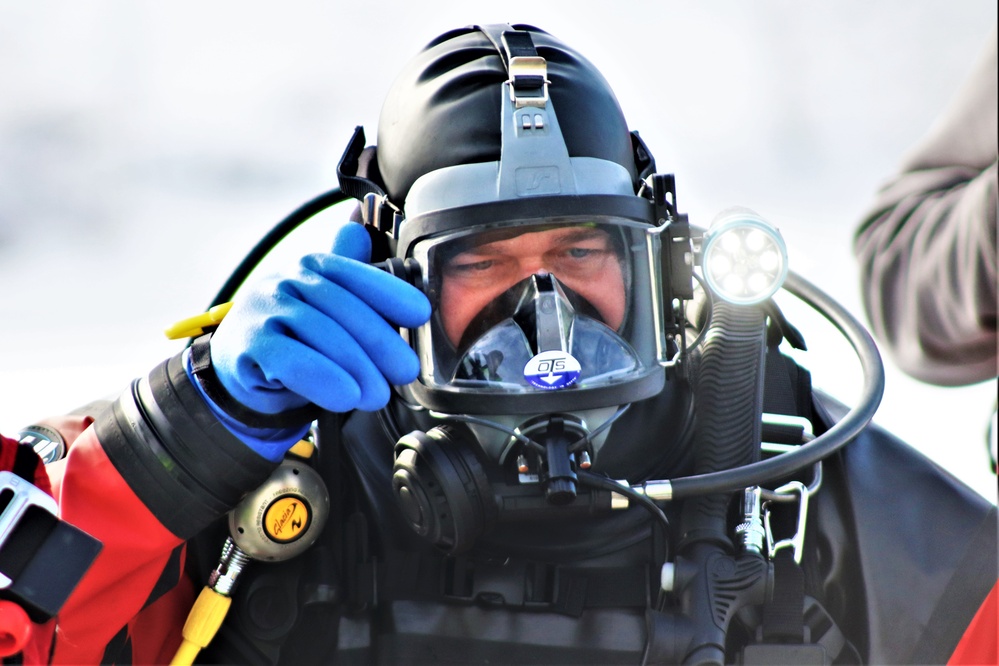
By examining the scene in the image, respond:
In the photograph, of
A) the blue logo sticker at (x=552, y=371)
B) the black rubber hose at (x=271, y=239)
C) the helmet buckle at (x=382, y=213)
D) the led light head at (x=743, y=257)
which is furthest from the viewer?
the black rubber hose at (x=271, y=239)

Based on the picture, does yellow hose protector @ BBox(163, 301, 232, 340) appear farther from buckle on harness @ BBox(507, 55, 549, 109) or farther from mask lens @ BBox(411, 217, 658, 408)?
buckle on harness @ BBox(507, 55, 549, 109)

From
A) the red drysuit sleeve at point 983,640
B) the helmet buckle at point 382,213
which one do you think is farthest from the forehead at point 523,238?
the red drysuit sleeve at point 983,640

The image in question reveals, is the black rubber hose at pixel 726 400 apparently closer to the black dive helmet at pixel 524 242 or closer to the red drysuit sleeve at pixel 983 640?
the black dive helmet at pixel 524 242

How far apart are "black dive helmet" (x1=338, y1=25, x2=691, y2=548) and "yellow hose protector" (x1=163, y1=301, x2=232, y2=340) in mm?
298

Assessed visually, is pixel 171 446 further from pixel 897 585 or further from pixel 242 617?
pixel 897 585

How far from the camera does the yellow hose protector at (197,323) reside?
1.50m

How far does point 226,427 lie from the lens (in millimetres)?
1385

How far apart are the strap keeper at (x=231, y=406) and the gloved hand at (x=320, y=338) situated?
1 centimetres

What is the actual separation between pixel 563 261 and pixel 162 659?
96cm

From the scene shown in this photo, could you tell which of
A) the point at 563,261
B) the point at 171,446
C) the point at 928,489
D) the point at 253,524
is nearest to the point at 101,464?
the point at 171,446

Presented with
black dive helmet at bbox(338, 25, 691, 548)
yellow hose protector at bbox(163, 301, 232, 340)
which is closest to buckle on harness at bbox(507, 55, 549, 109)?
black dive helmet at bbox(338, 25, 691, 548)

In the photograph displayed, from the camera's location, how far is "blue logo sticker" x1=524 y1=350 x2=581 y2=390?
4.82 feet

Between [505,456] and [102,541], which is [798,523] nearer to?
[505,456]

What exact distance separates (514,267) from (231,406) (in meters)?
0.51
